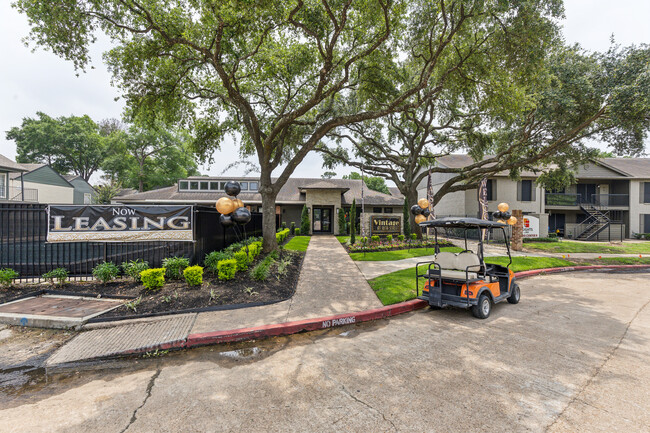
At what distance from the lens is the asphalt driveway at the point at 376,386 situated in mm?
2846

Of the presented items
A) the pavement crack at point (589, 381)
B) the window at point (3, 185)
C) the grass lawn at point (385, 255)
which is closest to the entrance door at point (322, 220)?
the grass lawn at point (385, 255)

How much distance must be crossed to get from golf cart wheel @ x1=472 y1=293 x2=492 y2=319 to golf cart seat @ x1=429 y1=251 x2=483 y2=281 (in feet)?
1.52

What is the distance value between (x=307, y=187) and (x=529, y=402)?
74.2 ft

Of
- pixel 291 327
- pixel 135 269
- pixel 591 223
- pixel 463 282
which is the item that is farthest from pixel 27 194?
pixel 591 223

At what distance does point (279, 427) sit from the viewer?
275cm

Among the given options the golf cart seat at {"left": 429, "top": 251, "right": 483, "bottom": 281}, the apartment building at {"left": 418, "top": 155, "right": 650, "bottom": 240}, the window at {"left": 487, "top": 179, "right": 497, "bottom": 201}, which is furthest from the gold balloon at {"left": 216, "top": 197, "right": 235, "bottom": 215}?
the window at {"left": 487, "top": 179, "right": 497, "bottom": 201}

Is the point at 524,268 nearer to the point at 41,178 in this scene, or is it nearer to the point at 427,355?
the point at 427,355

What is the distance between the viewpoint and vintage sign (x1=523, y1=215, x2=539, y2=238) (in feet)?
71.4

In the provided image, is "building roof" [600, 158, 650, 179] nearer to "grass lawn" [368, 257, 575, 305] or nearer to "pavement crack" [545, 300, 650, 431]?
"grass lawn" [368, 257, 575, 305]

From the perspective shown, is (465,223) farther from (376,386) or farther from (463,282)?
(376,386)

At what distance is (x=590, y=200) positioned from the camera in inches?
1061

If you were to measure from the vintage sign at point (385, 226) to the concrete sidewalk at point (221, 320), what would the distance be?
34.2 ft

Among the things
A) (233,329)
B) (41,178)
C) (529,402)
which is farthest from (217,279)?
(41,178)

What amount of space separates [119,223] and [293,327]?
251 inches
